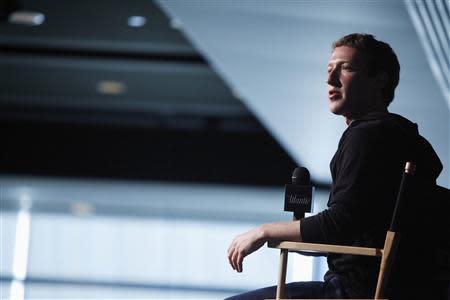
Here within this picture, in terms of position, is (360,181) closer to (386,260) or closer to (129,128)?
(386,260)

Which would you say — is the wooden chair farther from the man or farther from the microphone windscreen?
the microphone windscreen

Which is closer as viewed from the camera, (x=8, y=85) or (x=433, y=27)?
(x=433, y=27)

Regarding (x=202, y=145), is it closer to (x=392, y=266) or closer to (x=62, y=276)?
(x=62, y=276)

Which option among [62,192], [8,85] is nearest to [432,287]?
[8,85]

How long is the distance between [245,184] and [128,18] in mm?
3662

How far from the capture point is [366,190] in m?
2.30

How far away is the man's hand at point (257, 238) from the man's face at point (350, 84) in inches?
13.7

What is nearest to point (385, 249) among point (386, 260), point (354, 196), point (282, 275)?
A: point (386, 260)

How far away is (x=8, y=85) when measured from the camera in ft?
36.4

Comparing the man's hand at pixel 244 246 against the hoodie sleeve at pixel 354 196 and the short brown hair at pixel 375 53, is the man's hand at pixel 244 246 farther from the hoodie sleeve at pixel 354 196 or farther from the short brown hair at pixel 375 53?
the short brown hair at pixel 375 53

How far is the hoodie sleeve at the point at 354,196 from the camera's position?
7.53 feet

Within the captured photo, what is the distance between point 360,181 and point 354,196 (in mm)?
37

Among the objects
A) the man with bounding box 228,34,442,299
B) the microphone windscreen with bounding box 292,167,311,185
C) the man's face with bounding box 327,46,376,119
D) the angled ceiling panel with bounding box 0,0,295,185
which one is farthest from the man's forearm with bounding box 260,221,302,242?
the angled ceiling panel with bounding box 0,0,295,185

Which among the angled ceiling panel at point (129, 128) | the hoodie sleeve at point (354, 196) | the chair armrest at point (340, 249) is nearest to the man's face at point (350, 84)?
the hoodie sleeve at point (354, 196)
